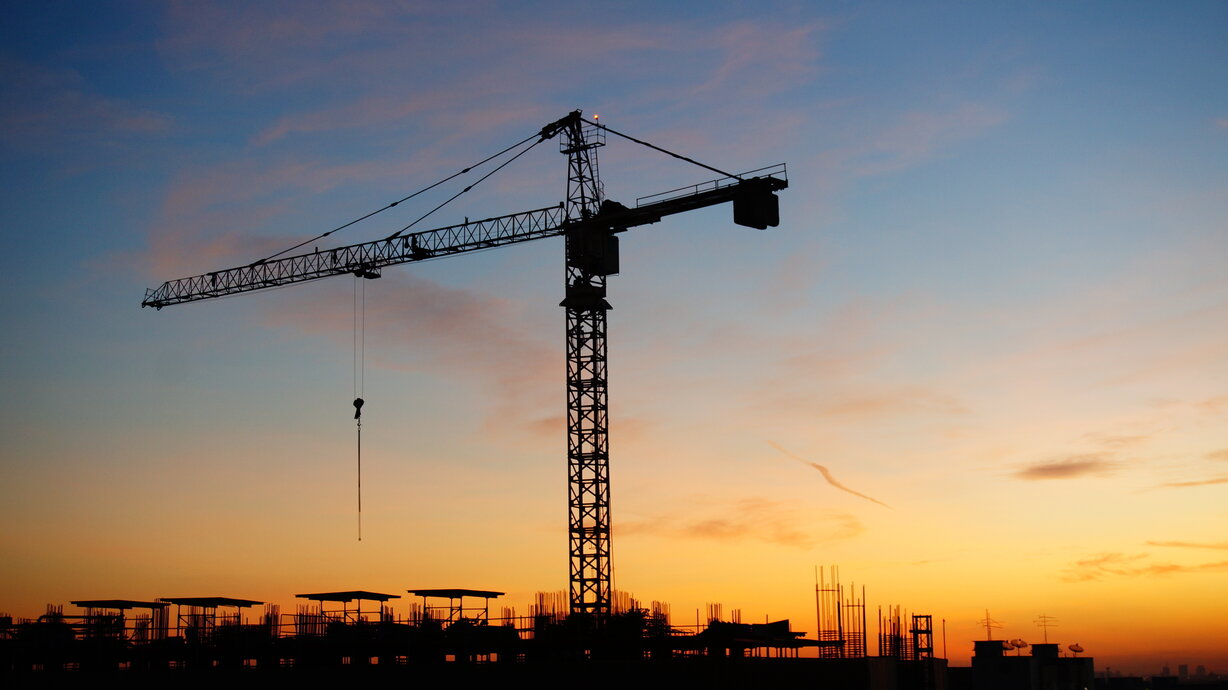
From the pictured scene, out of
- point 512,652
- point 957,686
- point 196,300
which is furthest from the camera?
point 957,686

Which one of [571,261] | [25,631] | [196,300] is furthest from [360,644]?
[196,300]

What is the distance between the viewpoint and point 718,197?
9494cm

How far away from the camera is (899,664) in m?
96.4

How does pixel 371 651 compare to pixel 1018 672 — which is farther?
pixel 1018 672

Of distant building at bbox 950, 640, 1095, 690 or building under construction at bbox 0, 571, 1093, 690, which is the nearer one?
building under construction at bbox 0, 571, 1093, 690

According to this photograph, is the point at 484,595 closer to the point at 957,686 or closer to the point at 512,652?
the point at 512,652

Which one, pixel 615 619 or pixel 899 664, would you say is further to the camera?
pixel 899 664

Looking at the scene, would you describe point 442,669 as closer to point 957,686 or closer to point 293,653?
point 293,653

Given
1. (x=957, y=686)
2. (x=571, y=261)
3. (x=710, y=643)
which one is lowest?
(x=957, y=686)

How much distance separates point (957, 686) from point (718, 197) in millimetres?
77809

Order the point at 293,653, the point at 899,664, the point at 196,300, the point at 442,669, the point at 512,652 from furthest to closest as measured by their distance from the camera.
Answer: the point at 196,300, the point at 899,664, the point at 512,652, the point at 293,653, the point at 442,669

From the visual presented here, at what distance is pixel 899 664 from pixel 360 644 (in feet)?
159

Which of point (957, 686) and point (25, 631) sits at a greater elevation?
point (25, 631)

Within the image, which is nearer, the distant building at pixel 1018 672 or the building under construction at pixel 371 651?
the building under construction at pixel 371 651
